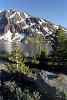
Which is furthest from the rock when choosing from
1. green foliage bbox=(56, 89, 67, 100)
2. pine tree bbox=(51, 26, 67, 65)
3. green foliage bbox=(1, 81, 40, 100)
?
pine tree bbox=(51, 26, 67, 65)

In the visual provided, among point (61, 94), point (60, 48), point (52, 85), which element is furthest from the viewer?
point (60, 48)

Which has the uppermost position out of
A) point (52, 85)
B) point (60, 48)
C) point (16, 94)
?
point (60, 48)

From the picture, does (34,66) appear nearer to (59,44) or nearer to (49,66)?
(49,66)

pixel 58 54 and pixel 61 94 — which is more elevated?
pixel 58 54

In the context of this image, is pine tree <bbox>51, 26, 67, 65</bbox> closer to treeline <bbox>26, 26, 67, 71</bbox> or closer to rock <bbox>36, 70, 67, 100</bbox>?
treeline <bbox>26, 26, 67, 71</bbox>

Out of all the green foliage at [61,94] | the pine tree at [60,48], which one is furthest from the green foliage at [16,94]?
the pine tree at [60,48]

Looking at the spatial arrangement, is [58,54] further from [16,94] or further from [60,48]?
[16,94]

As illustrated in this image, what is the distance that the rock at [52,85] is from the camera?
46.2 feet

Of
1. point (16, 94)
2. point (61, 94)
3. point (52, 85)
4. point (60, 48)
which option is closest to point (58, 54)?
point (60, 48)

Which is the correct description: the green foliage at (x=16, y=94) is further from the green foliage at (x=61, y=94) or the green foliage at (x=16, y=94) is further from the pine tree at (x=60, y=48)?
the pine tree at (x=60, y=48)

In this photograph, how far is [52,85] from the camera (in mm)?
14930

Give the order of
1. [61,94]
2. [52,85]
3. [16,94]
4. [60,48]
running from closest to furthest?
1. [61,94]
2. [16,94]
3. [52,85]
4. [60,48]

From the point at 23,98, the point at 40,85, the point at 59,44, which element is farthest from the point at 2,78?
the point at 59,44

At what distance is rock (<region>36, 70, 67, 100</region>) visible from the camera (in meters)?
14.1
